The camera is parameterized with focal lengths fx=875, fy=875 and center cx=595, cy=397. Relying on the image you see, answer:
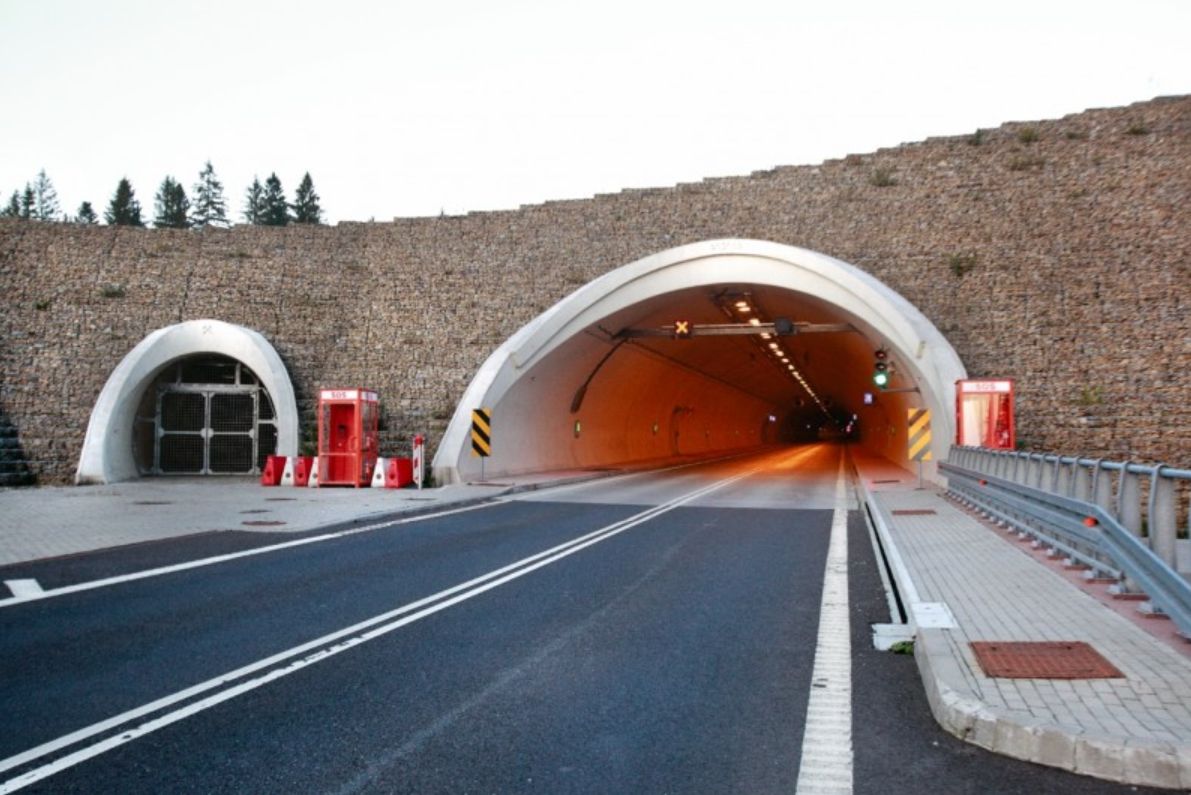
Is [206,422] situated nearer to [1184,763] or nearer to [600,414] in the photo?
[600,414]

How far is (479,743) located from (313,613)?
3.82m

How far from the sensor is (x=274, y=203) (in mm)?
100938

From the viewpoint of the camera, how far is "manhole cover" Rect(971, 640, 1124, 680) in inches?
209

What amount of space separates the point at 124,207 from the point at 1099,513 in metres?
108

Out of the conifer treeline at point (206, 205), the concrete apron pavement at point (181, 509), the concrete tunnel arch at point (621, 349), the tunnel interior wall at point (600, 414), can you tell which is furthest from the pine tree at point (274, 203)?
the concrete apron pavement at point (181, 509)

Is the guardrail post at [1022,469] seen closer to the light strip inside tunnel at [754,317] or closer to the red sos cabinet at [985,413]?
the red sos cabinet at [985,413]

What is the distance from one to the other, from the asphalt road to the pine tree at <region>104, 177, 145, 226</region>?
9949cm

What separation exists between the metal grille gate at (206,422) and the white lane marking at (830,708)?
76.6 ft

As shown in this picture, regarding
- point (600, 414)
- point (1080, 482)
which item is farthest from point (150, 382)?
point (1080, 482)

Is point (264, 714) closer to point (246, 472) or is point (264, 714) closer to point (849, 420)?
point (246, 472)

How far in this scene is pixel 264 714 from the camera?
517 centimetres

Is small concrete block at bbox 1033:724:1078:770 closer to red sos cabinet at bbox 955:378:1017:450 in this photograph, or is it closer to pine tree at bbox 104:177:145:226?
red sos cabinet at bbox 955:378:1017:450

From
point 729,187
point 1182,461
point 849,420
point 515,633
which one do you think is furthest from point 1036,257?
point 849,420

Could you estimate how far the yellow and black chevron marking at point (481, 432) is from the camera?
24.0 meters
